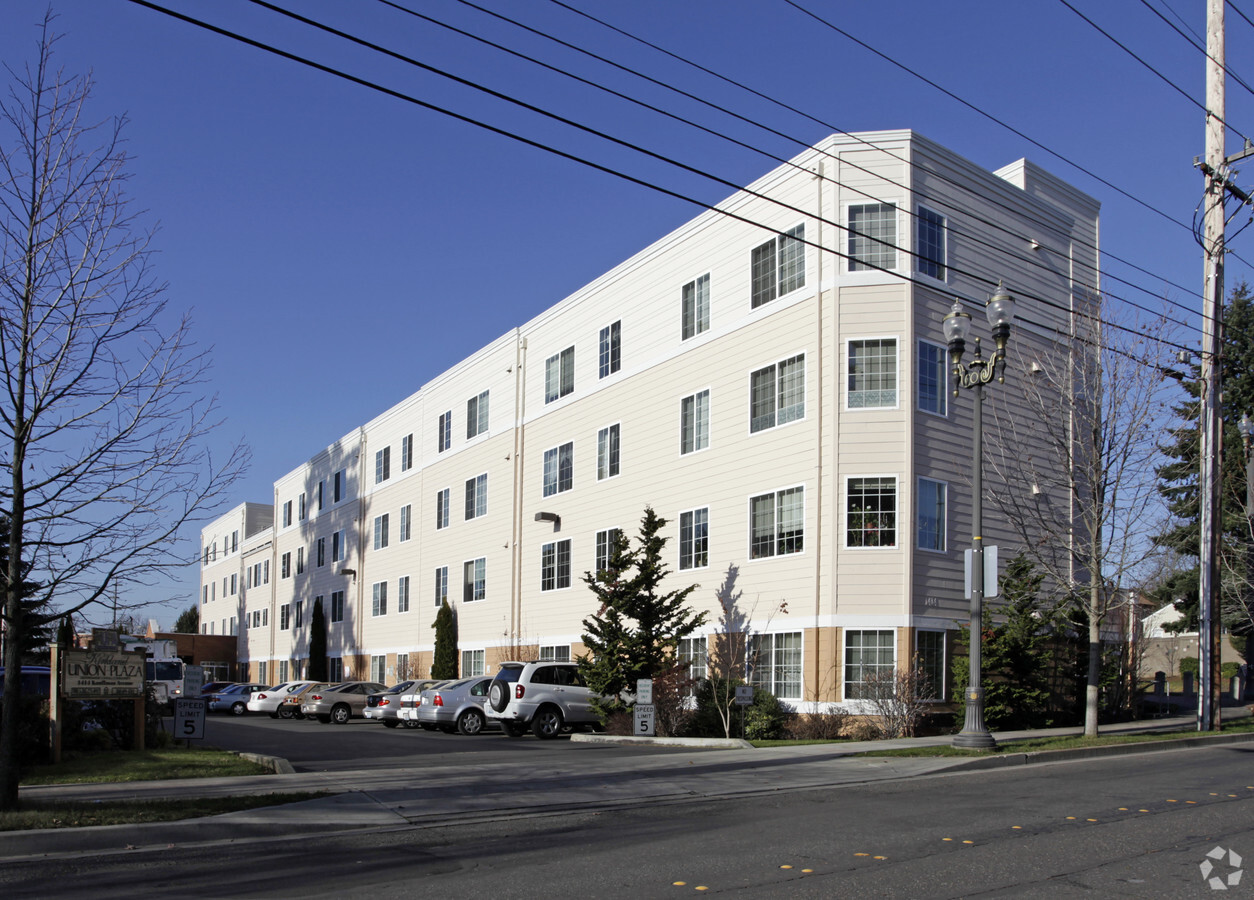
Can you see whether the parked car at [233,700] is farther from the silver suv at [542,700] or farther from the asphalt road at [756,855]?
the asphalt road at [756,855]

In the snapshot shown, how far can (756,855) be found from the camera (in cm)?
908

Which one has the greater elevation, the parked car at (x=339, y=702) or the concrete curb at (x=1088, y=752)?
the concrete curb at (x=1088, y=752)

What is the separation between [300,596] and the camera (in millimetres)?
62781

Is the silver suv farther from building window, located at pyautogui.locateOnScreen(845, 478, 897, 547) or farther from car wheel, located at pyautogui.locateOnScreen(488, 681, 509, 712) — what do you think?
building window, located at pyautogui.locateOnScreen(845, 478, 897, 547)

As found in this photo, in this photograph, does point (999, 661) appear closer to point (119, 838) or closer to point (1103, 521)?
point (1103, 521)

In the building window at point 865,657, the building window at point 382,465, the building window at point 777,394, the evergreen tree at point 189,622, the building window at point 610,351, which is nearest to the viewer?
the building window at point 865,657

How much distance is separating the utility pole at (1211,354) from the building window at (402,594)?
33.2 meters

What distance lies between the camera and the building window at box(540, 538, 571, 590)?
113 ft

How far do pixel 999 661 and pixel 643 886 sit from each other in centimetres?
1760

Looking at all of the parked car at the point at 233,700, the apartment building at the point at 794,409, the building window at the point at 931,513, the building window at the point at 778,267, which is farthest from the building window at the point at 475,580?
the building window at the point at 931,513

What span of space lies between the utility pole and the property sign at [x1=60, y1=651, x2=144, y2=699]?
20.8 m

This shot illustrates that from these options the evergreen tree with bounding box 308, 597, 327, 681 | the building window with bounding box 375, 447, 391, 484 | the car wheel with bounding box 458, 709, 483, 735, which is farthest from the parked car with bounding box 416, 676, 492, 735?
the evergreen tree with bounding box 308, 597, 327, 681

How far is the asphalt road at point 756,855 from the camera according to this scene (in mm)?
7934

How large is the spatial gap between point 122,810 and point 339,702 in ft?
88.1
